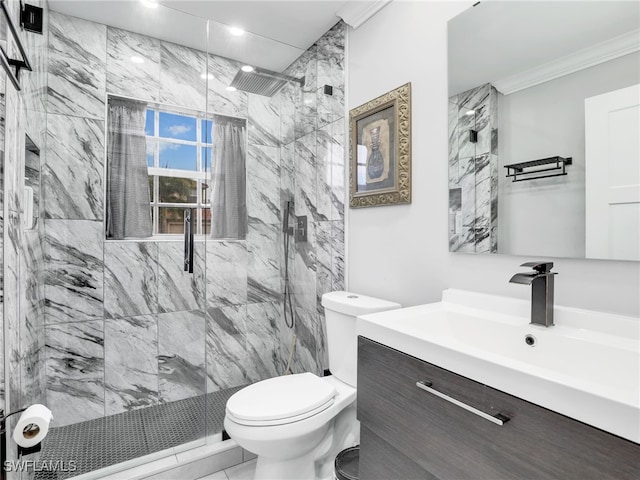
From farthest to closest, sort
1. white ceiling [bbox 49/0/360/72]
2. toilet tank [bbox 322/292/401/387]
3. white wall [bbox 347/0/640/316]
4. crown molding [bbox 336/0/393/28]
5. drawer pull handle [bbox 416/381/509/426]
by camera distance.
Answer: white ceiling [bbox 49/0/360/72], crown molding [bbox 336/0/393/28], toilet tank [bbox 322/292/401/387], white wall [bbox 347/0/640/316], drawer pull handle [bbox 416/381/509/426]

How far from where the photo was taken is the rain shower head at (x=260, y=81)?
86.6 inches

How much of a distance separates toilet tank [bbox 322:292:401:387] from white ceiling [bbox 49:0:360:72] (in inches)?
62.4

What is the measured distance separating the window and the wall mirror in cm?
158

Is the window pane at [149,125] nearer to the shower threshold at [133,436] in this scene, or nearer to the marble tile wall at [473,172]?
the shower threshold at [133,436]

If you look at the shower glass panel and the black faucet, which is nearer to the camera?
the black faucet

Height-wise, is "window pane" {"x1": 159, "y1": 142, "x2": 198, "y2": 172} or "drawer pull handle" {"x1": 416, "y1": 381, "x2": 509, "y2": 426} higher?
"window pane" {"x1": 159, "y1": 142, "x2": 198, "y2": 172}

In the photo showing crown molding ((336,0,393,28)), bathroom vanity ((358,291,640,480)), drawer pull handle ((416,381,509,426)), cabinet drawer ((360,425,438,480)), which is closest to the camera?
bathroom vanity ((358,291,640,480))

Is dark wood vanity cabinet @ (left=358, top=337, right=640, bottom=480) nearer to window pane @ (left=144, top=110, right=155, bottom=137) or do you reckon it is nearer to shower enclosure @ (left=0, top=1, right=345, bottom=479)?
shower enclosure @ (left=0, top=1, right=345, bottom=479)

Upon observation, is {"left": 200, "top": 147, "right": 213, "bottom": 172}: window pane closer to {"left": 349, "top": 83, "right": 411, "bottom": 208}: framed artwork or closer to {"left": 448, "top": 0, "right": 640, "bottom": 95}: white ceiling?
{"left": 349, "top": 83, "right": 411, "bottom": 208}: framed artwork

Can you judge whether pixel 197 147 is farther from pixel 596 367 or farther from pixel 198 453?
pixel 596 367

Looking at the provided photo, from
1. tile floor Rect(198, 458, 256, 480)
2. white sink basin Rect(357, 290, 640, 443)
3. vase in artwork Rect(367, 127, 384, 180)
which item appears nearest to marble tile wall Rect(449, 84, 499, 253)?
white sink basin Rect(357, 290, 640, 443)

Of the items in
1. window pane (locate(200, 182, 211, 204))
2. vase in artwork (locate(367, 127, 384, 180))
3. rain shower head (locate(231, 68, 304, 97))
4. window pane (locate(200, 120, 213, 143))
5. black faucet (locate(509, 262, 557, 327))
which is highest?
rain shower head (locate(231, 68, 304, 97))

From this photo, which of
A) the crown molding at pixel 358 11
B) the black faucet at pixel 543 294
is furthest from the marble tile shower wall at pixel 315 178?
the black faucet at pixel 543 294

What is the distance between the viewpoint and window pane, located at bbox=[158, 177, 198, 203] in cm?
228
